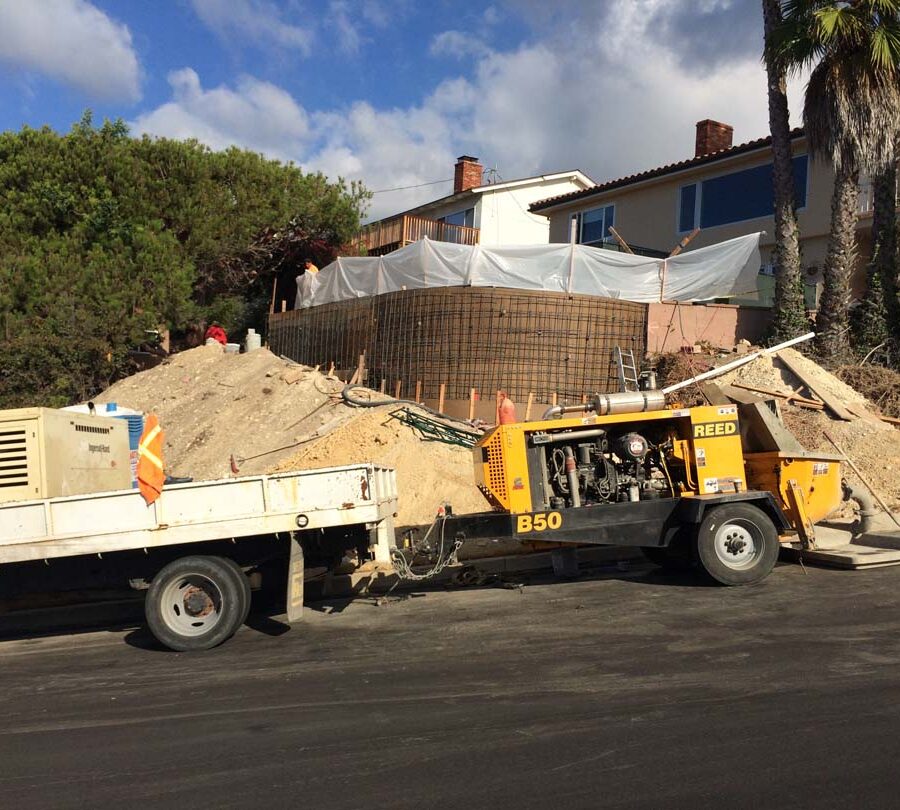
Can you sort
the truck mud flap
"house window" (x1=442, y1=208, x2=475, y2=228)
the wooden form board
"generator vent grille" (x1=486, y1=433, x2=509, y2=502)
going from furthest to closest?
"house window" (x1=442, y1=208, x2=475, y2=228)
the wooden form board
"generator vent grille" (x1=486, y1=433, x2=509, y2=502)
the truck mud flap

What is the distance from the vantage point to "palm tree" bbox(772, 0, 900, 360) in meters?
15.3

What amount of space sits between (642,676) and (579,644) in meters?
0.94

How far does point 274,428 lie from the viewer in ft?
50.7

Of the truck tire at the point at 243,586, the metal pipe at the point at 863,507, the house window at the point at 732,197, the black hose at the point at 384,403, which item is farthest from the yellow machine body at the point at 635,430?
the house window at the point at 732,197

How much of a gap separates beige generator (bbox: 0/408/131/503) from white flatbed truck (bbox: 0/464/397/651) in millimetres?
383

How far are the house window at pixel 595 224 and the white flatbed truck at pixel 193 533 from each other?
20.0 m

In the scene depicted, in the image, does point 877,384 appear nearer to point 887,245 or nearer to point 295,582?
point 887,245

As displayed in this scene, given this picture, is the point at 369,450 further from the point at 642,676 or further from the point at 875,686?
the point at 875,686

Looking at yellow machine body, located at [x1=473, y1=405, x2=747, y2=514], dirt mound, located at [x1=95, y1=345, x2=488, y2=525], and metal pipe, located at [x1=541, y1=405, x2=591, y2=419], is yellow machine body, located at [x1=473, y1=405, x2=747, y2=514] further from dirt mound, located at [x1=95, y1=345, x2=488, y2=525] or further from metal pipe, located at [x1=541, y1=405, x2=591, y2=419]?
dirt mound, located at [x1=95, y1=345, x2=488, y2=525]

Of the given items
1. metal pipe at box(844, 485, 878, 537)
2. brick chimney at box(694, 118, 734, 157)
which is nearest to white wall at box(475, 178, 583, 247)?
brick chimney at box(694, 118, 734, 157)

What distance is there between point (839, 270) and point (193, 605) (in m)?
13.7

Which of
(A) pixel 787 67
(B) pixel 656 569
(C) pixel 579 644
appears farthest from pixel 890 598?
(A) pixel 787 67

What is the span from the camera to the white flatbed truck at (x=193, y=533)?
7066mm

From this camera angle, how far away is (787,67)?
16344mm
